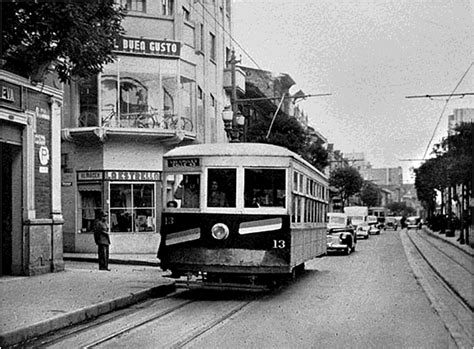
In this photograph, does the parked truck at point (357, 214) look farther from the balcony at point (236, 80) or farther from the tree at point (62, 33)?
the tree at point (62, 33)

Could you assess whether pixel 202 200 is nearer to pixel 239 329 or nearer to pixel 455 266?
pixel 239 329

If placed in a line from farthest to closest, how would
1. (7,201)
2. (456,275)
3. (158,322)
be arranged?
1. (456,275)
2. (7,201)
3. (158,322)

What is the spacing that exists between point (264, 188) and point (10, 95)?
6378mm

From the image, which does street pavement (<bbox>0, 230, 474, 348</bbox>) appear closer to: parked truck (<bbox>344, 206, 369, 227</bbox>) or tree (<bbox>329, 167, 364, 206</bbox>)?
parked truck (<bbox>344, 206, 369, 227</bbox>)

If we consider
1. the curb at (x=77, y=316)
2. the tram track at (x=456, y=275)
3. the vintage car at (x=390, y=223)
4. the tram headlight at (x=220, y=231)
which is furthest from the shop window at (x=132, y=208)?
the vintage car at (x=390, y=223)

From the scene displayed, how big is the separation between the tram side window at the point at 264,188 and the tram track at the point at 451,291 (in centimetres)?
362

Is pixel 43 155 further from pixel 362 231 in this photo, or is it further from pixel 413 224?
pixel 413 224

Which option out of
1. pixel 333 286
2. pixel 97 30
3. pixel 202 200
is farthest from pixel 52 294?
pixel 333 286

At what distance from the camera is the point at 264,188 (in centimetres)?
1392

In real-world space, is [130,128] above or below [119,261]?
above

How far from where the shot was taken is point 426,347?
888 cm

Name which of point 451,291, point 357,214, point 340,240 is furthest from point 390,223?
point 451,291

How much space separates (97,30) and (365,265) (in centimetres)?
1660

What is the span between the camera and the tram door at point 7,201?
16641 millimetres
